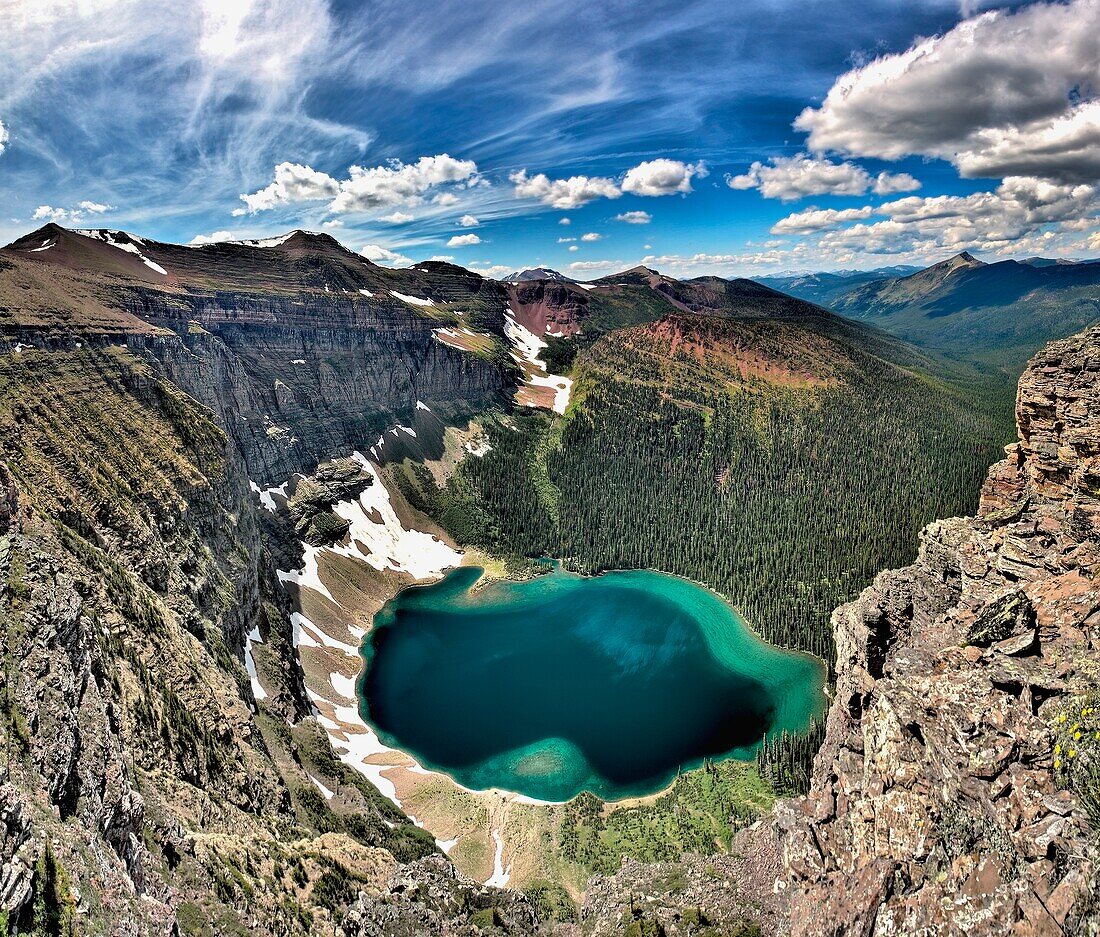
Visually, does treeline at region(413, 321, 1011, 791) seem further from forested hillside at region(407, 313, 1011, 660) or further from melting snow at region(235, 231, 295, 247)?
melting snow at region(235, 231, 295, 247)

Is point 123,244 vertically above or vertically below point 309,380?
above

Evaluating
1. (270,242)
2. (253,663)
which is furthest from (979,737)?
(270,242)

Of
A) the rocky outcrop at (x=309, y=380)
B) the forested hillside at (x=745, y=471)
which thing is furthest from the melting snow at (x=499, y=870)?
the rocky outcrop at (x=309, y=380)

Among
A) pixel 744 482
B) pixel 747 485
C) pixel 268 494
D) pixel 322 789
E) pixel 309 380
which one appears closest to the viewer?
pixel 322 789

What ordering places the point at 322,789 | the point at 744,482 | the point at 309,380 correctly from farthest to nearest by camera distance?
1. the point at 744,482
2. the point at 309,380
3. the point at 322,789

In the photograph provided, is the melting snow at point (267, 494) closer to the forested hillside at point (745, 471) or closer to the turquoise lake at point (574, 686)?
the turquoise lake at point (574, 686)

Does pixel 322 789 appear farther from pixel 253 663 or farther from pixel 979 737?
pixel 979 737
